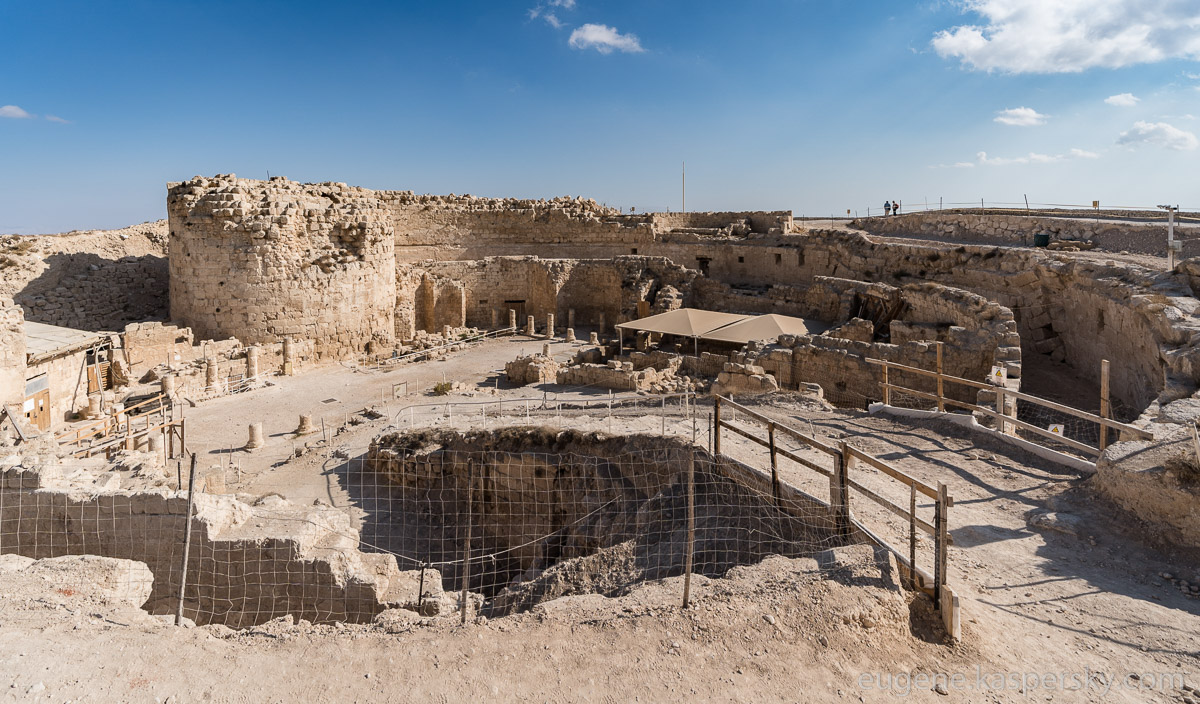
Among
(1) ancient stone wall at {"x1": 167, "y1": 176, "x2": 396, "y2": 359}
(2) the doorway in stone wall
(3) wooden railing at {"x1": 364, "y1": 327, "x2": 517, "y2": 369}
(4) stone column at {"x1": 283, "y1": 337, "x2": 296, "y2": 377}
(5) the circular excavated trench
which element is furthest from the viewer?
(2) the doorway in stone wall

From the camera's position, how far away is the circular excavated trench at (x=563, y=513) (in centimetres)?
672

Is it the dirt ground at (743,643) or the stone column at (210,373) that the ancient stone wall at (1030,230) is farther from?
the stone column at (210,373)

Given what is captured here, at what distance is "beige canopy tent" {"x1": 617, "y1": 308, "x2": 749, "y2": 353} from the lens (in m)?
17.7

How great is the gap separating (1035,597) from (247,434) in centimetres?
1276

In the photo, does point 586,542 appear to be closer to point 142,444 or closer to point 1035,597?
point 1035,597

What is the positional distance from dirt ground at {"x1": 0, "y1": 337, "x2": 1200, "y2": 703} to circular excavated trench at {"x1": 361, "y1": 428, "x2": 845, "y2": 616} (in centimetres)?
113

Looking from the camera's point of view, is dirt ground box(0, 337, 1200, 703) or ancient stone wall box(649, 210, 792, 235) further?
ancient stone wall box(649, 210, 792, 235)

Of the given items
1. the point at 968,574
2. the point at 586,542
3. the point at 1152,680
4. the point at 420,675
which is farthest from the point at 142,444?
the point at 1152,680

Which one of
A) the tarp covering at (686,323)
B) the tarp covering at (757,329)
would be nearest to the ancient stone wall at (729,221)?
the tarp covering at (686,323)

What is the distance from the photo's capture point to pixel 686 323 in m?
18.2

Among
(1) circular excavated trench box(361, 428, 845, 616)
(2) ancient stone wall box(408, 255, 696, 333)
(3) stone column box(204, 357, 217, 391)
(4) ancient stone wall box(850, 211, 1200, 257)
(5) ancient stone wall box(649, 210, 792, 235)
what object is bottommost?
(1) circular excavated trench box(361, 428, 845, 616)

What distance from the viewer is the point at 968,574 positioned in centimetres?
537

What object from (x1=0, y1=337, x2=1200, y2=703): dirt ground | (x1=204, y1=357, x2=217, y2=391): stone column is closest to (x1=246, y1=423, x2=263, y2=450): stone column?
(x1=204, y1=357, x2=217, y2=391): stone column

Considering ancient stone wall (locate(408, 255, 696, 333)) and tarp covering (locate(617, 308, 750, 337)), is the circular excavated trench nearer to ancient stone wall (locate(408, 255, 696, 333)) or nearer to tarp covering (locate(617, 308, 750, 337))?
tarp covering (locate(617, 308, 750, 337))
